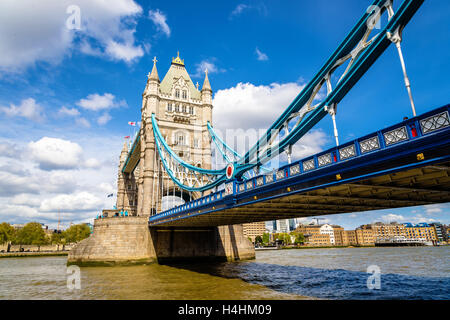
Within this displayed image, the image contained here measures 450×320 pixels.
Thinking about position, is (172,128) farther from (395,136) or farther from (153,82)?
(395,136)

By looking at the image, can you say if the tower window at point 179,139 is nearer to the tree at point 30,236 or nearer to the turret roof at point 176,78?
the turret roof at point 176,78

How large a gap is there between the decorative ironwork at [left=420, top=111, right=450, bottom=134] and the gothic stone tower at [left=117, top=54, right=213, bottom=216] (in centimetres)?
3205

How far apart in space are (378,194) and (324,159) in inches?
168

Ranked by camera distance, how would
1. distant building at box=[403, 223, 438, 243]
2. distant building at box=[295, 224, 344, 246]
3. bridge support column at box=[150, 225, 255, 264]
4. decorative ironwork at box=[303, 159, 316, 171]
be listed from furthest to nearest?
distant building at box=[403, 223, 438, 243] → distant building at box=[295, 224, 344, 246] → bridge support column at box=[150, 225, 255, 264] → decorative ironwork at box=[303, 159, 316, 171]

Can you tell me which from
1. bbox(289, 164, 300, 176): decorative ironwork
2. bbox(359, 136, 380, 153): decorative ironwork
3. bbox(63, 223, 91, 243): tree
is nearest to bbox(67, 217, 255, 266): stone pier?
bbox(289, 164, 300, 176): decorative ironwork

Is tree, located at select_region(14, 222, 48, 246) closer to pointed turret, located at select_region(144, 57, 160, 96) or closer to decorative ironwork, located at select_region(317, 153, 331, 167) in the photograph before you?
pointed turret, located at select_region(144, 57, 160, 96)

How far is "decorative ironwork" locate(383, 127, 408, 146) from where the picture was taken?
7426 millimetres

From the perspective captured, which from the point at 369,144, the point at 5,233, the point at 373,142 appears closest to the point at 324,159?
the point at 369,144

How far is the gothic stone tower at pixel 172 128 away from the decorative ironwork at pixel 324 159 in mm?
28344

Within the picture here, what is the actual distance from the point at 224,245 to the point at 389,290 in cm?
2218

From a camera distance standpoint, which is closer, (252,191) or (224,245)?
(252,191)
